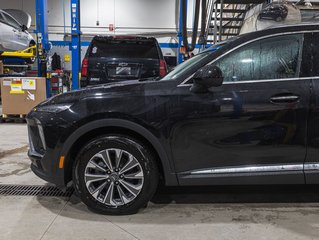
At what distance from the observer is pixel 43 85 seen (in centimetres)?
823

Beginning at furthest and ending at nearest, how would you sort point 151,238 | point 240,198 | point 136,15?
point 136,15
point 240,198
point 151,238

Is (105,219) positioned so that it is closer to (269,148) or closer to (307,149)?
(269,148)

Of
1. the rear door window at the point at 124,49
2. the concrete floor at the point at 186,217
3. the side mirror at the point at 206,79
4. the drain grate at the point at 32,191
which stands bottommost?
the concrete floor at the point at 186,217

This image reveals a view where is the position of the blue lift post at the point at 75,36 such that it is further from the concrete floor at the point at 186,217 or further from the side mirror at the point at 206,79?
the side mirror at the point at 206,79

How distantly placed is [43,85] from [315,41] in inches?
259

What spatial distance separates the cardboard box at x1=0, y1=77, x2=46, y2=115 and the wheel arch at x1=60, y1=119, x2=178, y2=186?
5364mm

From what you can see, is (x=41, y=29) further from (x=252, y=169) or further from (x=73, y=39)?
(x=252, y=169)

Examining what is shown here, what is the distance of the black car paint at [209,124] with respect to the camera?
301 cm

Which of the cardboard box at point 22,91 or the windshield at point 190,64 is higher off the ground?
the windshield at point 190,64

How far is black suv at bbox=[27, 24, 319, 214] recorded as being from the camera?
3010 mm

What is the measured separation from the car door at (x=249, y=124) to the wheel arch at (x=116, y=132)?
0.10m

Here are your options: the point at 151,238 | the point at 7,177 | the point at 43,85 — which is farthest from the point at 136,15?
the point at 151,238

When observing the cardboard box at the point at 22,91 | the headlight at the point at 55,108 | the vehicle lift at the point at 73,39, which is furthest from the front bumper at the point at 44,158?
the vehicle lift at the point at 73,39

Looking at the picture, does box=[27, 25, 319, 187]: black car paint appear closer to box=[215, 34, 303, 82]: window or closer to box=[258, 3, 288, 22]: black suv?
box=[215, 34, 303, 82]: window
